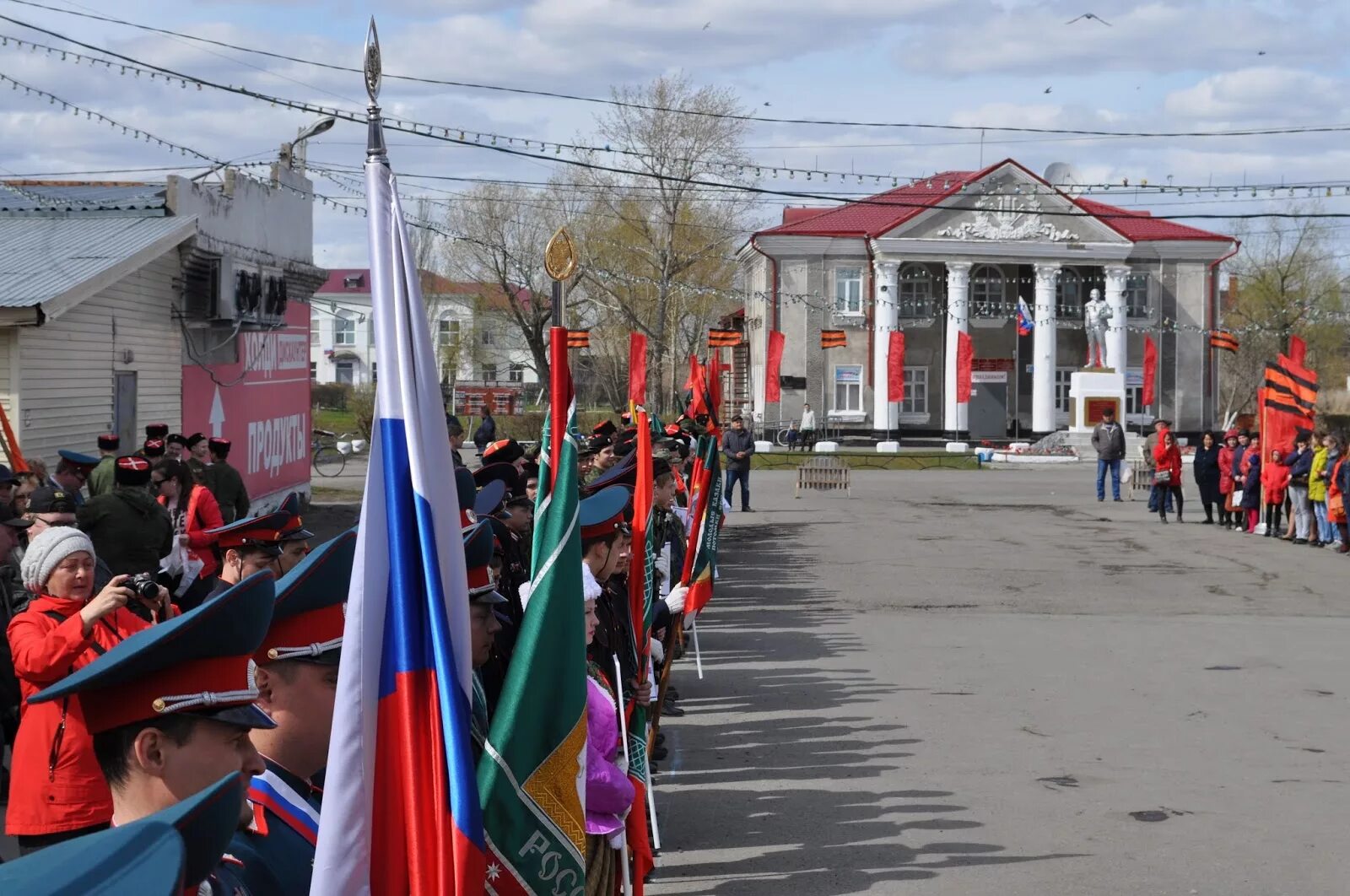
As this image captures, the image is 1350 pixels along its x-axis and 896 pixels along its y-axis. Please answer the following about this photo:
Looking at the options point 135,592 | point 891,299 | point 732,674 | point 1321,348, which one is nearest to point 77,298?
point 732,674

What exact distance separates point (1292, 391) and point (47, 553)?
73.5 ft

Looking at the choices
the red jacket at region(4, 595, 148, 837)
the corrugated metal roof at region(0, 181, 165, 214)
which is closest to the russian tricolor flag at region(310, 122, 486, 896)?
the red jacket at region(4, 595, 148, 837)

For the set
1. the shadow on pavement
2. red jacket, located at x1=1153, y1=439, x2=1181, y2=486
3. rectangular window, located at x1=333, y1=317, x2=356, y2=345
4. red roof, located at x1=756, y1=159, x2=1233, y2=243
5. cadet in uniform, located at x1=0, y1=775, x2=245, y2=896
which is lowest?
the shadow on pavement

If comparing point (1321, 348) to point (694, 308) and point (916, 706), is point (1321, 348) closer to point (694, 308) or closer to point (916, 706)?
point (694, 308)

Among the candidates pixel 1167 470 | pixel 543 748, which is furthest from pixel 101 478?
pixel 1167 470

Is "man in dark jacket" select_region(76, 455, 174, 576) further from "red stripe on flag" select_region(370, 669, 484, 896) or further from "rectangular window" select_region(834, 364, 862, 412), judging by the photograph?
"rectangular window" select_region(834, 364, 862, 412)

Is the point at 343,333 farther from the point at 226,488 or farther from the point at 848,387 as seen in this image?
the point at 226,488

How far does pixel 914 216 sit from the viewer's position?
57.7 m

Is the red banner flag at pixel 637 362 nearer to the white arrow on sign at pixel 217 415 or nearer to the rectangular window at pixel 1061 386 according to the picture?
the white arrow on sign at pixel 217 415

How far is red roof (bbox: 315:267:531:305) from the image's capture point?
2591 inches

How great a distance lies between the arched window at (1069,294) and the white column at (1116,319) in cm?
211

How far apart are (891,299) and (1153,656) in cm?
4783

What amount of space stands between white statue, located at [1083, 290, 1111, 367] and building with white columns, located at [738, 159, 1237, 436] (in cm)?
57

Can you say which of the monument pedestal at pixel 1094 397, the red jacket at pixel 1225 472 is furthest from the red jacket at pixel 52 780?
the monument pedestal at pixel 1094 397
